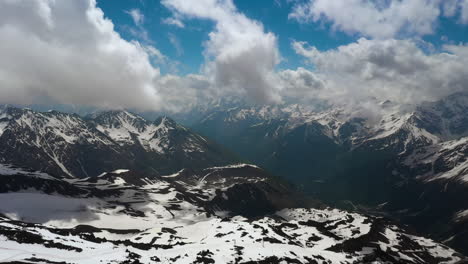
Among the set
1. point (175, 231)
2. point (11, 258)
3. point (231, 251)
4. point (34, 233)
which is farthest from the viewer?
point (175, 231)

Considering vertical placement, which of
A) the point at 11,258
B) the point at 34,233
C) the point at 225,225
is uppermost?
the point at 225,225

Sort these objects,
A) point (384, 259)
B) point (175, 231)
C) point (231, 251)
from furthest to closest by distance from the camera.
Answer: point (175, 231) → point (384, 259) → point (231, 251)

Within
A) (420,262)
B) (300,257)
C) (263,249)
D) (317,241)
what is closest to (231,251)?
(263,249)

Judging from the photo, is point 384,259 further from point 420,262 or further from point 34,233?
point 34,233

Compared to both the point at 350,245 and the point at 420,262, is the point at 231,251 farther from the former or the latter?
the point at 420,262

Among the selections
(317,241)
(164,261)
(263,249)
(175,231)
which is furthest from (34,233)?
(317,241)

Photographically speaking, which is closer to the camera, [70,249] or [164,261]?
[70,249]

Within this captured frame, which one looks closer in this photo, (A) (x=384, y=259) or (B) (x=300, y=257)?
(B) (x=300, y=257)

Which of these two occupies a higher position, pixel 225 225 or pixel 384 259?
pixel 225 225

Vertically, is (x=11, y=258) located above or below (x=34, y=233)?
below
